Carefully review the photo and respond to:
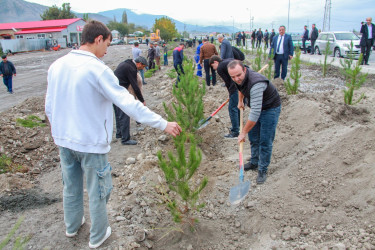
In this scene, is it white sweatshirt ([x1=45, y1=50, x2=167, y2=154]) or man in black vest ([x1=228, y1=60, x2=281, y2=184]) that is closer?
white sweatshirt ([x1=45, y1=50, x2=167, y2=154])

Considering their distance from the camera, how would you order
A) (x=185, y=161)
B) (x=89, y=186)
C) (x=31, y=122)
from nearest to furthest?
(x=89, y=186), (x=185, y=161), (x=31, y=122)

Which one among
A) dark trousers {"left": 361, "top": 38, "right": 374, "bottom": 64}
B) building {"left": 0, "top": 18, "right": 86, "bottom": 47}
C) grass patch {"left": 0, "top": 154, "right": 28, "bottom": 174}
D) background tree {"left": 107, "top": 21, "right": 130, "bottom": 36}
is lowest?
grass patch {"left": 0, "top": 154, "right": 28, "bottom": 174}

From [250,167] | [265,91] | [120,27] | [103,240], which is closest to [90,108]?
[103,240]

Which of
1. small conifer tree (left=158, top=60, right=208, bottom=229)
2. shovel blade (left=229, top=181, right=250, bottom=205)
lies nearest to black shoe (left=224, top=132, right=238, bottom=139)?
small conifer tree (left=158, top=60, right=208, bottom=229)

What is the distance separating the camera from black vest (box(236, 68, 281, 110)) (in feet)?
10.5

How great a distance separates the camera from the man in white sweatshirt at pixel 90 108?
6.97 ft

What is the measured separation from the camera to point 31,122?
602cm

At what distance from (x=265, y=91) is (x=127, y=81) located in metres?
2.70

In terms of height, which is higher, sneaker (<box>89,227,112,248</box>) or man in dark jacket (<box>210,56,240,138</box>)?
man in dark jacket (<box>210,56,240,138</box>)

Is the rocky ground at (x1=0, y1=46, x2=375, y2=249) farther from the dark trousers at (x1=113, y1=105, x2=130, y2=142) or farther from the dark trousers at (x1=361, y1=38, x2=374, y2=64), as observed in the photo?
the dark trousers at (x1=361, y1=38, x2=374, y2=64)

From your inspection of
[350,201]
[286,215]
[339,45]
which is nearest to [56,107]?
[286,215]

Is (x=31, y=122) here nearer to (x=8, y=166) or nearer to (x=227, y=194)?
(x=8, y=166)

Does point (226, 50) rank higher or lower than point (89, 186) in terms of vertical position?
higher

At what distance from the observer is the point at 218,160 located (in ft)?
15.1
